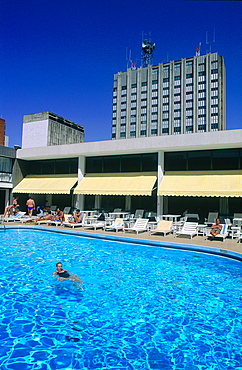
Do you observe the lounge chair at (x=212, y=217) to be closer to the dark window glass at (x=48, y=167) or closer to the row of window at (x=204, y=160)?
the row of window at (x=204, y=160)

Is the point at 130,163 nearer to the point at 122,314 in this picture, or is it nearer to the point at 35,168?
the point at 35,168

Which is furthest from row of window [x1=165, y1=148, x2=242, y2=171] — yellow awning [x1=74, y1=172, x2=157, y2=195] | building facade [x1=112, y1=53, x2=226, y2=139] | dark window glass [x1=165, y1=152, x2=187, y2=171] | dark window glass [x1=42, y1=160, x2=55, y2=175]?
building facade [x1=112, y1=53, x2=226, y2=139]

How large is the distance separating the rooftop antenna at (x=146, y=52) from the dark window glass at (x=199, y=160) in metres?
80.1

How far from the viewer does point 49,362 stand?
15.2 ft

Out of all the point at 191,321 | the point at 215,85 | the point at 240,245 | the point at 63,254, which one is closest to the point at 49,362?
the point at 191,321

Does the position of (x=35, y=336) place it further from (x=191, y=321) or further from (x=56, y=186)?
(x=56, y=186)

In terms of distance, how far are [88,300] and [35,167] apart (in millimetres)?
21230

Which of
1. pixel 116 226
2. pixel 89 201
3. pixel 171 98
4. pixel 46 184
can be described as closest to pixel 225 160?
pixel 116 226

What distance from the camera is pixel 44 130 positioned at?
39.8m

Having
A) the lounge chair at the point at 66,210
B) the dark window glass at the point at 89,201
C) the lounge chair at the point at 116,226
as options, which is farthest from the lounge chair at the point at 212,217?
the lounge chair at the point at 66,210

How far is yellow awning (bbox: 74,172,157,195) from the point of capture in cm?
1973

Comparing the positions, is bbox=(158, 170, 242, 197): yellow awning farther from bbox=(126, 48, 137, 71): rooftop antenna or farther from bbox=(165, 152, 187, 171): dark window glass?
bbox=(126, 48, 137, 71): rooftop antenna

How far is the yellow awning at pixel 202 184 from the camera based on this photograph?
17161 mm

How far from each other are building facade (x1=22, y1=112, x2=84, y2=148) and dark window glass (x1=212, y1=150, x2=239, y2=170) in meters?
26.7
